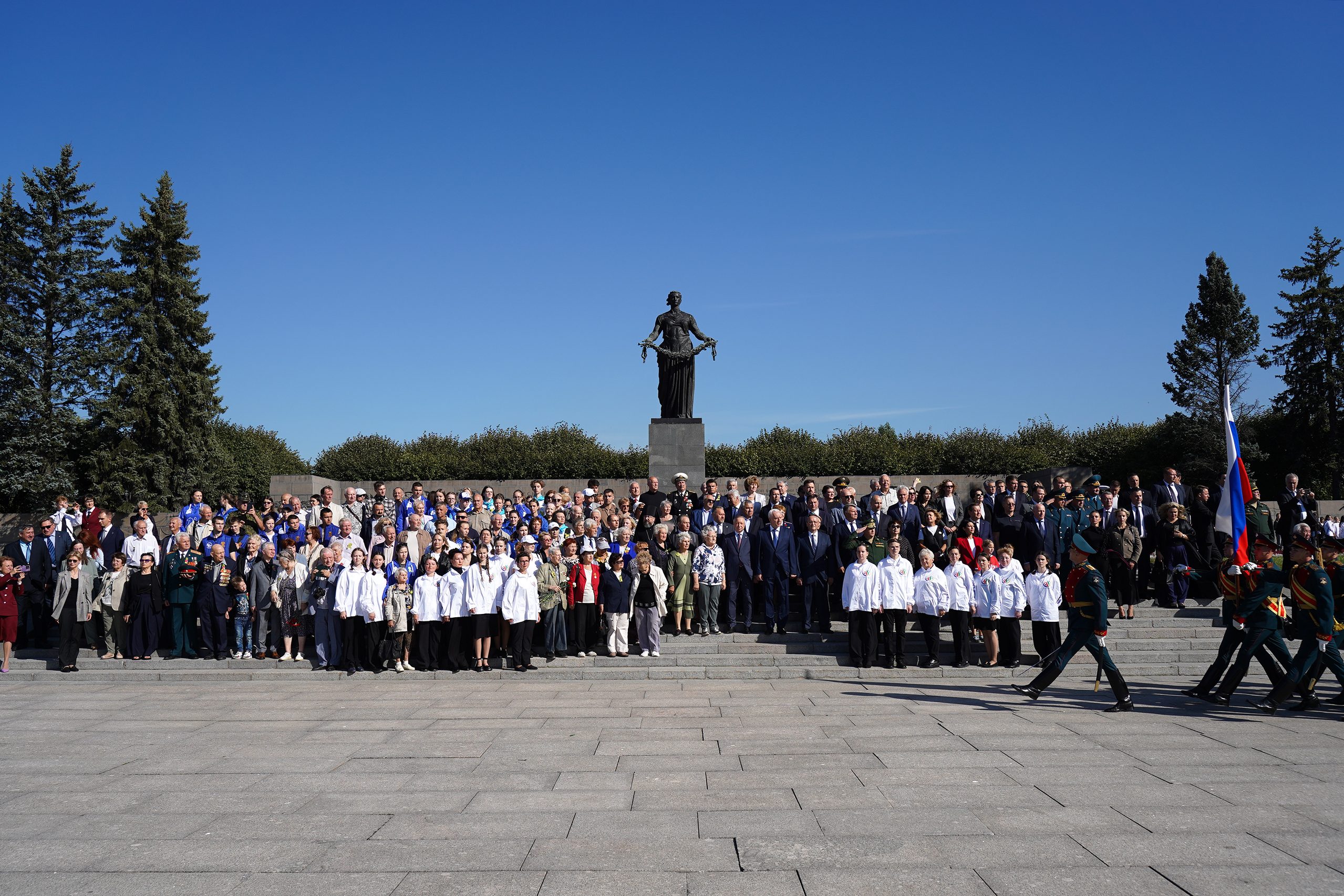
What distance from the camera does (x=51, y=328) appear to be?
3027 centimetres

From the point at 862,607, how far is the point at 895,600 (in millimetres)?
435

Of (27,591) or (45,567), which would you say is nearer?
(27,591)

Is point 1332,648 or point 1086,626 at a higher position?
Answer: point 1086,626

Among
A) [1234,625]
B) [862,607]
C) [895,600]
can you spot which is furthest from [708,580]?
[1234,625]

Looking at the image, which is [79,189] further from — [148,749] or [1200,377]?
[1200,377]

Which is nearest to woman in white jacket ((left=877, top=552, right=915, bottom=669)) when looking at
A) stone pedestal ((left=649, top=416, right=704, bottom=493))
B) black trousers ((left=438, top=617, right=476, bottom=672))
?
black trousers ((left=438, top=617, right=476, bottom=672))

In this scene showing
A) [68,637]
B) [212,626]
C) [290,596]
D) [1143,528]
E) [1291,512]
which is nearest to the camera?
[68,637]

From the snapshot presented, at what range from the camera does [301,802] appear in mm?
6309

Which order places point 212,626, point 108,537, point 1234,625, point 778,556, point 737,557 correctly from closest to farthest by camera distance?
point 1234,625 → point 212,626 → point 778,556 → point 737,557 → point 108,537

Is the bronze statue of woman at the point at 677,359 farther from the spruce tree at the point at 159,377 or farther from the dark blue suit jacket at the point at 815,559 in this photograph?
the spruce tree at the point at 159,377

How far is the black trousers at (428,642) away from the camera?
12.3 metres

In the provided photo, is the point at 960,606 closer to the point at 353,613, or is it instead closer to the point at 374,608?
the point at 374,608

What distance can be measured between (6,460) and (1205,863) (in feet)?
105

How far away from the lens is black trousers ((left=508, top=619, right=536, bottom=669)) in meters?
12.1
